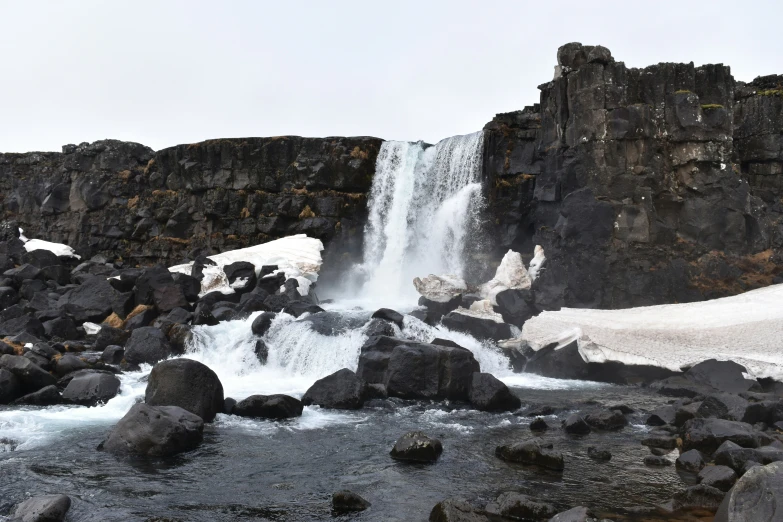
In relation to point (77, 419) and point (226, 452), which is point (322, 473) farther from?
point (77, 419)

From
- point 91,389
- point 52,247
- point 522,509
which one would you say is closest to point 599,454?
point 522,509

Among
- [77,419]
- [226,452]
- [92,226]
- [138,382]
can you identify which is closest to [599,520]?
[226,452]

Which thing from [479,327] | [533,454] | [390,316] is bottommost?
[533,454]

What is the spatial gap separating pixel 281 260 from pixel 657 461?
22.9 m

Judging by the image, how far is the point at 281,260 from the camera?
104 ft

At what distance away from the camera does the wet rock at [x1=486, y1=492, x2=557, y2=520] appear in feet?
27.9

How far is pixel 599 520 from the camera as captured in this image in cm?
791

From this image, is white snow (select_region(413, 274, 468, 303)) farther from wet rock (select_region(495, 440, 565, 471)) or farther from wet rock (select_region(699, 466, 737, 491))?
wet rock (select_region(699, 466, 737, 491))

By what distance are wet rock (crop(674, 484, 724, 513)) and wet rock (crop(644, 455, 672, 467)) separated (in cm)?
177

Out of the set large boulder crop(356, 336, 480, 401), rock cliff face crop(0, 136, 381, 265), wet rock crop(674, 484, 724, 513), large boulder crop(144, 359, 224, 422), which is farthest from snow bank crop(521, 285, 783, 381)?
rock cliff face crop(0, 136, 381, 265)

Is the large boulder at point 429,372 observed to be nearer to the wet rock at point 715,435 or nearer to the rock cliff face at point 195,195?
the wet rock at point 715,435

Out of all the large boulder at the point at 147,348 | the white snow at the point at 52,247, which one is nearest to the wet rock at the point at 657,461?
the large boulder at the point at 147,348

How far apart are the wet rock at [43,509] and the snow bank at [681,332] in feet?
48.4

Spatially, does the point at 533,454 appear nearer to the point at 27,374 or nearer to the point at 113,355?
the point at 27,374
